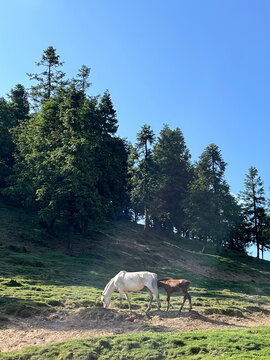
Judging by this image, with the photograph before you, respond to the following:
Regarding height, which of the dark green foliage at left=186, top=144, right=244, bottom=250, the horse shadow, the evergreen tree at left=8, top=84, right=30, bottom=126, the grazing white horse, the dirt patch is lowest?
the dirt patch

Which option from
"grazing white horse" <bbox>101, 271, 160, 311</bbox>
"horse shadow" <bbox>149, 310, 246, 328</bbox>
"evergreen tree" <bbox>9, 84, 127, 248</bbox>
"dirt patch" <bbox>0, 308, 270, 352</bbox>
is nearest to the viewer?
"dirt patch" <bbox>0, 308, 270, 352</bbox>

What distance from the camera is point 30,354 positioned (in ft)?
45.8

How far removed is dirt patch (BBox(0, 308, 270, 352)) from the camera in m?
16.0

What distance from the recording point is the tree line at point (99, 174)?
40500 mm

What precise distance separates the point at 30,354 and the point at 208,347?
7278 millimetres

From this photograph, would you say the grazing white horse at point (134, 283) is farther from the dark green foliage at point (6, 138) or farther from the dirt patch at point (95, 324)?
the dark green foliage at point (6, 138)

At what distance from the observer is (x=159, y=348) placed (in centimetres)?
1359

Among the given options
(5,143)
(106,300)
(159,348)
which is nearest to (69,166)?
(106,300)

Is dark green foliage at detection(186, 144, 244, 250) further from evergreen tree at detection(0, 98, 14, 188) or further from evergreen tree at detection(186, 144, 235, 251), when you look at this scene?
evergreen tree at detection(0, 98, 14, 188)

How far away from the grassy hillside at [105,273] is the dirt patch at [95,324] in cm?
54

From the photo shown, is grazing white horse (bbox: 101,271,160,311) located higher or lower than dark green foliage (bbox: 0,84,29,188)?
lower

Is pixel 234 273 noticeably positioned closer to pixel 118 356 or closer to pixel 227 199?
pixel 227 199

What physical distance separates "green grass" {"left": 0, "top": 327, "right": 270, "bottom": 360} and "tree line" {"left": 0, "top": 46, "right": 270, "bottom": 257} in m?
25.0

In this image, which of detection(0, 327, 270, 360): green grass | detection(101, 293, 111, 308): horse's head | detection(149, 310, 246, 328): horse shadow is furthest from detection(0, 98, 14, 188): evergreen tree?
detection(0, 327, 270, 360): green grass
